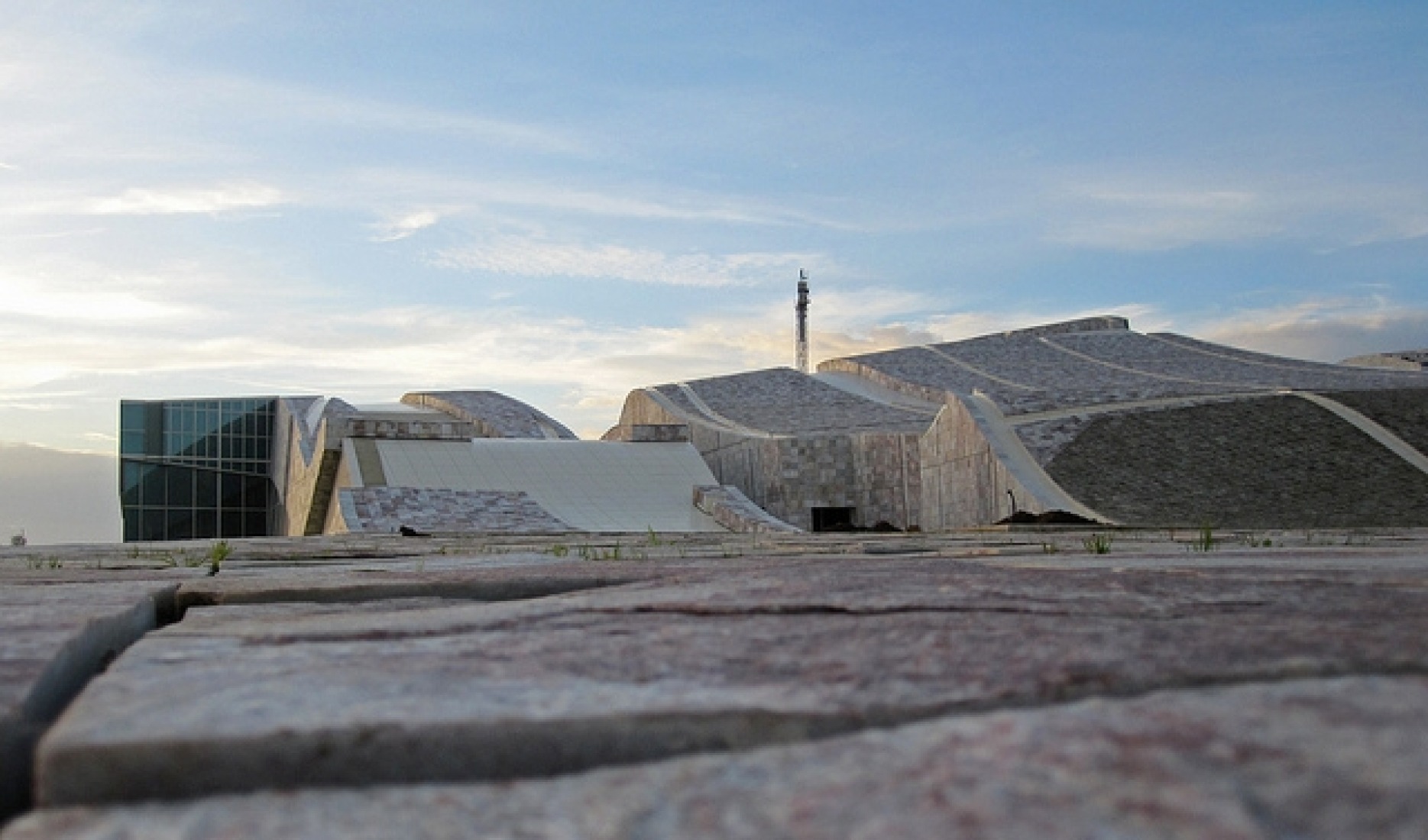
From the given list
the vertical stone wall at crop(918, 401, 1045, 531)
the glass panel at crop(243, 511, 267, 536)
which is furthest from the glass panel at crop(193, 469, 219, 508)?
Answer: the vertical stone wall at crop(918, 401, 1045, 531)

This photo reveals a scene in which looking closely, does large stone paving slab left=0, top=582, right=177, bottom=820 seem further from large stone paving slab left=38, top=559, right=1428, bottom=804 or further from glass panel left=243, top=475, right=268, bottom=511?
glass panel left=243, top=475, right=268, bottom=511

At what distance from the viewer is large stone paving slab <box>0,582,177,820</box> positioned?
4.06 feet

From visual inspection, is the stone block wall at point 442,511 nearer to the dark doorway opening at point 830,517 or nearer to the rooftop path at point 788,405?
the dark doorway opening at point 830,517

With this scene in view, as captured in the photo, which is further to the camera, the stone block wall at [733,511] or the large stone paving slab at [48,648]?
the stone block wall at [733,511]

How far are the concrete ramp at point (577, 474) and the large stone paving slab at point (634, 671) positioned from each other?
1970 cm

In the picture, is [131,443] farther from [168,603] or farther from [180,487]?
[168,603]

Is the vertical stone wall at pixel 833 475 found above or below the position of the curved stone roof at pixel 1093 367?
below

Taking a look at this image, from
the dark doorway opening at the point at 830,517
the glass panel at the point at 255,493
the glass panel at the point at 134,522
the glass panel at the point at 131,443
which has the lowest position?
the dark doorway opening at the point at 830,517

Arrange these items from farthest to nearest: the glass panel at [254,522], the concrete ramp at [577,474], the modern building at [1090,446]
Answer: the glass panel at [254,522] → the concrete ramp at [577,474] → the modern building at [1090,446]

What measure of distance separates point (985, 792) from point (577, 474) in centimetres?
2408

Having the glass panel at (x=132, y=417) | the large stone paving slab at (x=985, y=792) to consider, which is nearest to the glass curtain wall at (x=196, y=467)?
the glass panel at (x=132, y=417)

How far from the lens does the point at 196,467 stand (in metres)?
36.6

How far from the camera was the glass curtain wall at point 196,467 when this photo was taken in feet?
116

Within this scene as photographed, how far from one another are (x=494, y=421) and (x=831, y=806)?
3376cm
